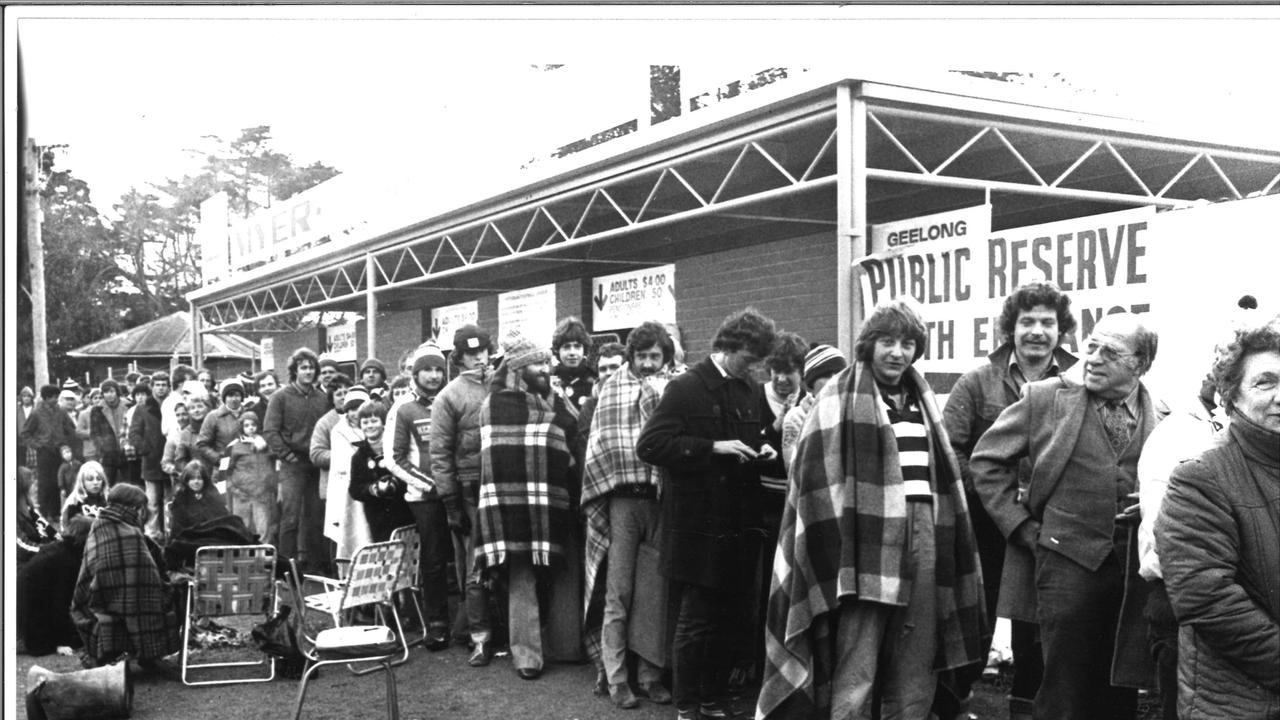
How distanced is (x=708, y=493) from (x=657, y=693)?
123cm

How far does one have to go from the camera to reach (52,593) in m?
6.62

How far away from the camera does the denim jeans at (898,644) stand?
12.8 ft

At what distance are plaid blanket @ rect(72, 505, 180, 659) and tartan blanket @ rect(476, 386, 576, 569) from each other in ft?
6.05

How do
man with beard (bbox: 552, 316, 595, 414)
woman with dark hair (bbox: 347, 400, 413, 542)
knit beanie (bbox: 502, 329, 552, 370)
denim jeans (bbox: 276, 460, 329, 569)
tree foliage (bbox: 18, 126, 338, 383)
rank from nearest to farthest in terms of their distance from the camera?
knit beanie (bbox: 502, 329, 552, 370)
man with beard (bbox: 552, 316, 595, 414)
woman with dark hair (bbox: 347, 400, 413, 542)
denim jeans (bbox: 276, 460, 329, 569)
tree foliage (bbox: 18, 126, 338, 383)

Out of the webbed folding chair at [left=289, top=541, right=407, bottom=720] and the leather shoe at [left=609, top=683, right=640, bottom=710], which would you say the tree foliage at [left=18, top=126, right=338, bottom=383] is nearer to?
the webbed folding chair at [left=289, top=541, right=407, bottom=720]

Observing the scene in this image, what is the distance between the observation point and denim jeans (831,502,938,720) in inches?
153

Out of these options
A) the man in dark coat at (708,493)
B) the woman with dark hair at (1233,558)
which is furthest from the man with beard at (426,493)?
the woman with dark hair at (1233,558)

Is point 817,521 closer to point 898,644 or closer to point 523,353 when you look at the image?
point 898,644

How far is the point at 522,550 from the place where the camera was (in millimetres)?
5828

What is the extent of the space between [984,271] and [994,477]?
2167 mm

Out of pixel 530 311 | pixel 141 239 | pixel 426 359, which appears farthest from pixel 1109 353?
pixel 141 239

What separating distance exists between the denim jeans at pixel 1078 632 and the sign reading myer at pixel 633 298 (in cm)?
920

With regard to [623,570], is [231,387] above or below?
above

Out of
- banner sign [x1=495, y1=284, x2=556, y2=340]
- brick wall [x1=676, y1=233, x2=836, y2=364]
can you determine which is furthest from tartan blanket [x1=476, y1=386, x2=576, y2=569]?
banner sign [x1=495, y1=284, x2=556, y2=340]
